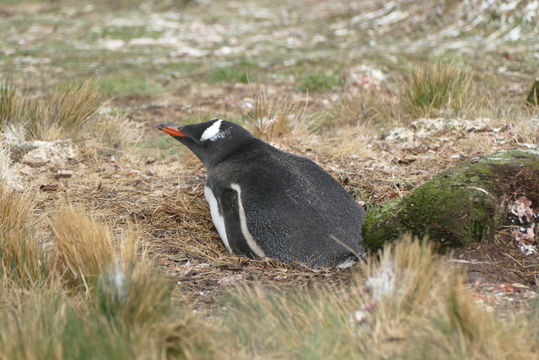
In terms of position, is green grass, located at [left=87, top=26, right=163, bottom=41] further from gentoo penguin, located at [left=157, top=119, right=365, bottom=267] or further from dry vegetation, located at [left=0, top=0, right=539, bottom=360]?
gentoo penguin, located at [left=157, top=119, right=365, bottom=267]

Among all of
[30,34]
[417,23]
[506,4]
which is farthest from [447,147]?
[30,34]

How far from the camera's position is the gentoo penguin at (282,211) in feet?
13.1

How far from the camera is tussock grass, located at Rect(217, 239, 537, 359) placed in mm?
2404

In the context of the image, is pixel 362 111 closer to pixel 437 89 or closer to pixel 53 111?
pixel 437 89

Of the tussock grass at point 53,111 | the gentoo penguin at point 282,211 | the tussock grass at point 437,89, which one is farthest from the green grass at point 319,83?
the gentoo penguin at point 282,211

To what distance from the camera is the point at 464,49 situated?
1093cm

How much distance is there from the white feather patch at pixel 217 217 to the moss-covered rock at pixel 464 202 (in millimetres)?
950

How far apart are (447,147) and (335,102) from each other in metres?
2.38

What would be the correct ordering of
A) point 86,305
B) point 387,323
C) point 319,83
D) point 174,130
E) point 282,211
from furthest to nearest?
point 319,83 < point 174,130 < point 282,211 < point 86,305 < point 387,323

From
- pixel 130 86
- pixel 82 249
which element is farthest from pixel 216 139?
pixel 130 86

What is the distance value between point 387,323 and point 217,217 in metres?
2.06

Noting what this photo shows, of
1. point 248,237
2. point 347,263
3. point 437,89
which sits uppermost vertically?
point 437,89

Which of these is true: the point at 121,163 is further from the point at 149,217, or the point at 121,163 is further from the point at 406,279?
the point at 406,279

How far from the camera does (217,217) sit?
176 inches
